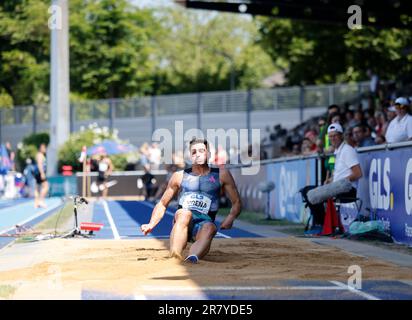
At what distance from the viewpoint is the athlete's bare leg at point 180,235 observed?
1202cm

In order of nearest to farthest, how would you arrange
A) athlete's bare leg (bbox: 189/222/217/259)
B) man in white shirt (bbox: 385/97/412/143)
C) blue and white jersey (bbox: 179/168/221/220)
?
athlete's bare leg (bbox: 189/222/217/259), blue and white jersey (bbox: 179/168/221/220), man in white shirt (bbox: 385/97/412/143)

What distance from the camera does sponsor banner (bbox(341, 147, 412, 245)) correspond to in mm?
14398

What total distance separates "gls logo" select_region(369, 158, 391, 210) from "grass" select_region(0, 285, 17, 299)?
7.48m

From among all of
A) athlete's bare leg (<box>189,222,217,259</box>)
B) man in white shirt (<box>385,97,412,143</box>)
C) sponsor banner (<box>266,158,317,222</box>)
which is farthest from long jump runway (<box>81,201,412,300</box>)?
sponsor banner (<box>266,158,317,222</box>)

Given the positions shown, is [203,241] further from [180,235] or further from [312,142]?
[312,142]

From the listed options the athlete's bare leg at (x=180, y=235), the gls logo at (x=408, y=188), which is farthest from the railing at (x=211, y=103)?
the athlete's bare leg at (x=180, y=235)

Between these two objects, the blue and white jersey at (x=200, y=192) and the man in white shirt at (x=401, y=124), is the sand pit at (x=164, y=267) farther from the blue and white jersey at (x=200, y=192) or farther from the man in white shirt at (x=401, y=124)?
the man in white shirt at (x=401, y=124)

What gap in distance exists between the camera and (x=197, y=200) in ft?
41.2

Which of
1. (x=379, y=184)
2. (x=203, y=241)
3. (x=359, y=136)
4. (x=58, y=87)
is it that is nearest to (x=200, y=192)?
(x=203, y=241)

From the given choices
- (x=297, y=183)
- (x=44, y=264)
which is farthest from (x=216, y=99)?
(x=44, y=264)

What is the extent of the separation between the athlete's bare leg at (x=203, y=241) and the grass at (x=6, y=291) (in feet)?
9.64

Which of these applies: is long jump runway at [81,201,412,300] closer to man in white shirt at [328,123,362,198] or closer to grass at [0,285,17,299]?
grass at [0,285,17,299]

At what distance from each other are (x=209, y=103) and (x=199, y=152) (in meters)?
A: 43.2

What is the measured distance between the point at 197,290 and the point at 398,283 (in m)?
2.11
